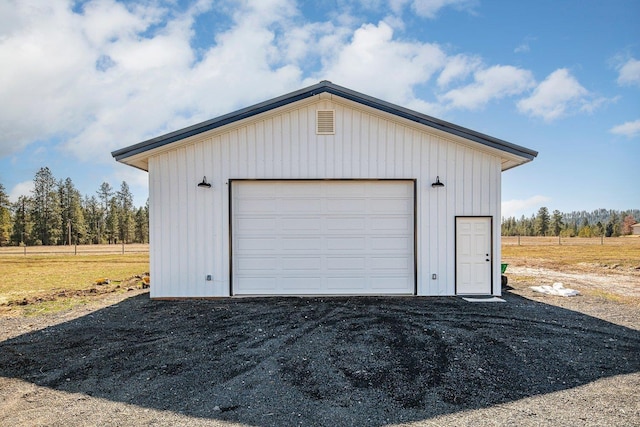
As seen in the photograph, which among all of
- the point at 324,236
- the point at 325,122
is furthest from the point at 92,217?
the point at 325,122

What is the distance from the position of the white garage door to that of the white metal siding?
303 millimetres

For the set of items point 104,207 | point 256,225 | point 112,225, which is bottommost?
point 112,225

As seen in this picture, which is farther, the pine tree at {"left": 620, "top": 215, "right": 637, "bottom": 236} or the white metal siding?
the pine tree at {"left": 620, "top": 215, "right": 637, "bottom": 236}

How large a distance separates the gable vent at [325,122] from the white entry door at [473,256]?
12.2 feet

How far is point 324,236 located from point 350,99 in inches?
128

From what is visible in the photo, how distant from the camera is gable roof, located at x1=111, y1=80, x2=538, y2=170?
792cm

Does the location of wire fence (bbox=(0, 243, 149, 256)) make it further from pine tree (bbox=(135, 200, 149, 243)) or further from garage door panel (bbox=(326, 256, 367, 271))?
garage door panel (bbox=(326, 256, 367, 271))

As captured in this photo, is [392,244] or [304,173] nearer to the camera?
[304,173]

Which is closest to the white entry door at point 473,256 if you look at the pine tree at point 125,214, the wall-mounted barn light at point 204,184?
the wall-mounted barn light at point 204,184

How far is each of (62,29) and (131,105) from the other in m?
3.38

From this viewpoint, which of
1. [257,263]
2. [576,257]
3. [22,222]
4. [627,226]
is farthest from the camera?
[627,226]

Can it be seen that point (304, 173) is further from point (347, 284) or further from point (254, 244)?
point (347, 284)

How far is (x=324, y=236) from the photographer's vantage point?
28.0ft

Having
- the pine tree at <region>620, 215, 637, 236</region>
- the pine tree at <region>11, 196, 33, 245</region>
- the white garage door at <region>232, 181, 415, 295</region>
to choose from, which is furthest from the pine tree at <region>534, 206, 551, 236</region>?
the pine tree at <region>11, 196, 33, 245</region>
